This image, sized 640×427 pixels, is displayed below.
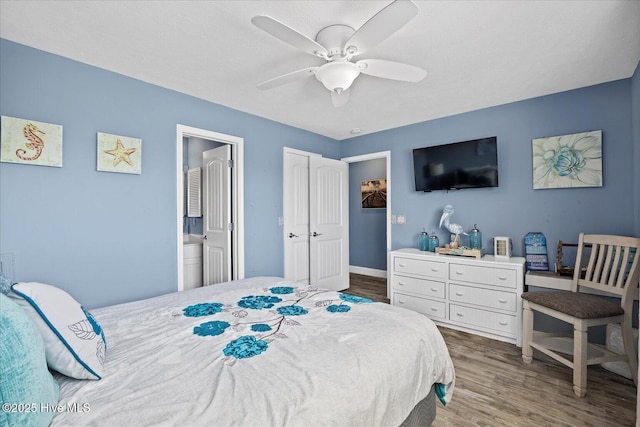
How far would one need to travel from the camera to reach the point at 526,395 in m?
2.00

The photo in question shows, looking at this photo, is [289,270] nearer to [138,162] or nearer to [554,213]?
[138,162]

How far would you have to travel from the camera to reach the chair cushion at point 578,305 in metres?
2.02

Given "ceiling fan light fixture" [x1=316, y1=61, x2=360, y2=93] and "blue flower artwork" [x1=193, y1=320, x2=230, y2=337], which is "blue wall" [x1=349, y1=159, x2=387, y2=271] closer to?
"ceiling fan light fixture" [x1=316, y1=61, x2=360, y2=93]

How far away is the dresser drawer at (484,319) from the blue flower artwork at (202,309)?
2551 millimetres

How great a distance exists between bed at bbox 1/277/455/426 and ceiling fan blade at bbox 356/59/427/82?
1.55 m

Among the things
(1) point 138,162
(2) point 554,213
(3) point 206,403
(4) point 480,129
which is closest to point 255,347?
(3) point 206,403

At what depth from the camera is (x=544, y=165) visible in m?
2.89

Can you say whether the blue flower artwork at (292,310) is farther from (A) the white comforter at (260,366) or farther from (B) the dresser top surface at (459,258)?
(B) the dresser top surface at (459,258)

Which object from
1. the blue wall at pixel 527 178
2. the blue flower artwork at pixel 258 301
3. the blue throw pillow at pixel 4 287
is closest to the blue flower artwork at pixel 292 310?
the blue flower artwork at pixel 258 301

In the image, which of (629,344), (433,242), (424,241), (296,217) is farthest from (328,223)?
(629,344)

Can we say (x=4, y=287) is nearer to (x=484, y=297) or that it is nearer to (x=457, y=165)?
(x=484, y=297)

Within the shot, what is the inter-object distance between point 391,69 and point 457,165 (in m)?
1.93

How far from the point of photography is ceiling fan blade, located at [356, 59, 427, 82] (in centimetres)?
183

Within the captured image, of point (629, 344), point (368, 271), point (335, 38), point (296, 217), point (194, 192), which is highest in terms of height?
point (335, 38)
